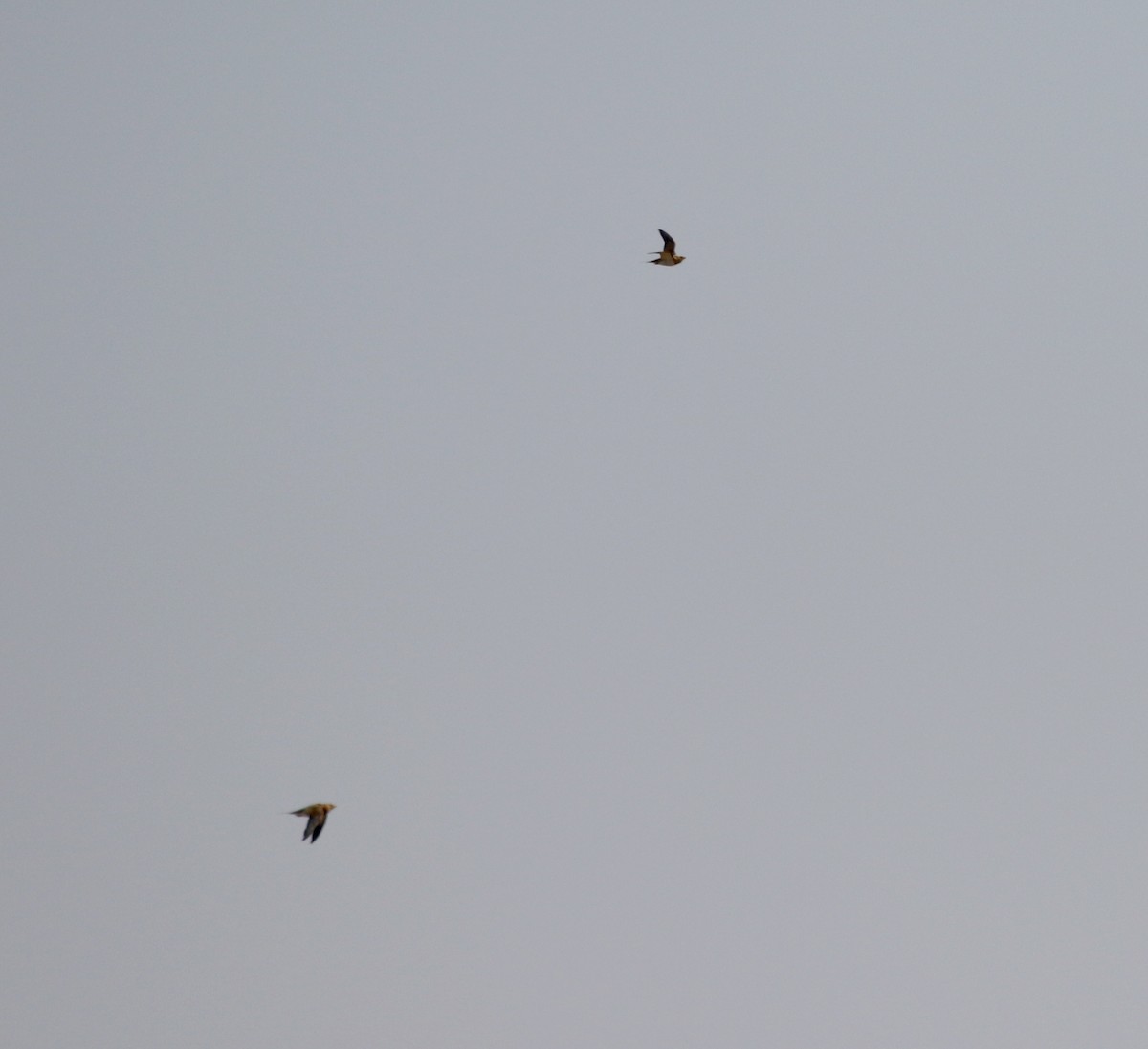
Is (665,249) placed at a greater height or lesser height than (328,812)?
greater

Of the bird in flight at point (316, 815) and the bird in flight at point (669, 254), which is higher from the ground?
the bird in flight at point (669, 254)

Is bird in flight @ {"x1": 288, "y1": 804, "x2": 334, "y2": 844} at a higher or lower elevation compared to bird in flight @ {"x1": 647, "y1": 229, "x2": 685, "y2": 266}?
lower

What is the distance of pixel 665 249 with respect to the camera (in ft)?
407

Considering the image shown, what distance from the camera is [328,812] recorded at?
10731 centimetres

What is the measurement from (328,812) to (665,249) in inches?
1529

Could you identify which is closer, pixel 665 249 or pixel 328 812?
pixel 328 812
